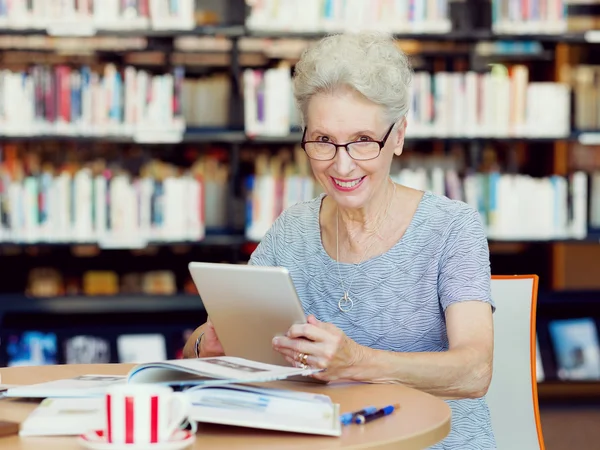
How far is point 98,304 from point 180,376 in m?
2.91

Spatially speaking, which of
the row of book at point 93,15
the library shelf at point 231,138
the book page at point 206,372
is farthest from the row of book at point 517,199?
the book page at point 206,372

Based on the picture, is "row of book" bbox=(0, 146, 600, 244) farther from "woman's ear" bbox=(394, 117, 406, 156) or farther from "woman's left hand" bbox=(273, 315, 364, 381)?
"woman's left hand" bbox=(273, 315, 364, 381)

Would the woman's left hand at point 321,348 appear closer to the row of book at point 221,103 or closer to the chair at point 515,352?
the chair at point 515,352

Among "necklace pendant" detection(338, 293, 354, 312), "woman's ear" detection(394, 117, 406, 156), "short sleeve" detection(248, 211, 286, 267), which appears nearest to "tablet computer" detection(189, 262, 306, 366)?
"necklace pendant" detection(338, 293, 354, 312)

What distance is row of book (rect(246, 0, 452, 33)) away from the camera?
13.8 feet

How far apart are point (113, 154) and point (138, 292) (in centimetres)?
62

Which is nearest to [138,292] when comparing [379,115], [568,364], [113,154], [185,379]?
[113,154]

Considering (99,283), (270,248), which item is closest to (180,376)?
(270,248)

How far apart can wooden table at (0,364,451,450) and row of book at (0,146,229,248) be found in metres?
2.56

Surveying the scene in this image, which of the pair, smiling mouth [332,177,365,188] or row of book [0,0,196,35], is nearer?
smiling mouth [332,177,365,188]

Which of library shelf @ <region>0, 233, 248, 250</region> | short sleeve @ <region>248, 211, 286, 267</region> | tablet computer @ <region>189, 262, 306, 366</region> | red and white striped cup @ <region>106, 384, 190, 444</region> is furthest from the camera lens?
library shelf @ <region>0, 233, 248, 250</region>

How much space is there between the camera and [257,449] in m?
1.20

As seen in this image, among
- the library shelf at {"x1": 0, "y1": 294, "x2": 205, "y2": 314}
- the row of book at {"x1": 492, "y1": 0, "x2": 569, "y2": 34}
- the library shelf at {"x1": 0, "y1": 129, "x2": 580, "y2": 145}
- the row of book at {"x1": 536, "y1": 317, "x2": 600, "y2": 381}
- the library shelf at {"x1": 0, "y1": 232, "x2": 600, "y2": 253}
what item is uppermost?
the row of book at {"x1": 492, "y1": 0, "x2": 569, "y2": 34}

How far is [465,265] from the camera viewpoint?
185 cm
